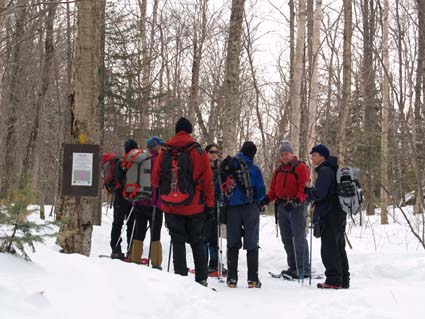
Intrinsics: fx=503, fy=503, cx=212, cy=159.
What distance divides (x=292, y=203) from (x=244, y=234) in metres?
0.96

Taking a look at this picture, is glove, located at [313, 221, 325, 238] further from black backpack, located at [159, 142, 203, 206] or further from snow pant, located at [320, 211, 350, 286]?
black backpack, located at [159, 142, 203, 206]

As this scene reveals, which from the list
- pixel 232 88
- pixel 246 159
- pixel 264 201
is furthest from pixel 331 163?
pixel 232 88

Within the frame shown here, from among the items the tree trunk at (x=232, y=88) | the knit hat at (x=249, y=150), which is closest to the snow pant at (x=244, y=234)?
the knit hat at (x=249, y=150)

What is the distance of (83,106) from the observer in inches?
251

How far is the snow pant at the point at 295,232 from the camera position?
761 centimetres

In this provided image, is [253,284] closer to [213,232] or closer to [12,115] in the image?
[213,232]

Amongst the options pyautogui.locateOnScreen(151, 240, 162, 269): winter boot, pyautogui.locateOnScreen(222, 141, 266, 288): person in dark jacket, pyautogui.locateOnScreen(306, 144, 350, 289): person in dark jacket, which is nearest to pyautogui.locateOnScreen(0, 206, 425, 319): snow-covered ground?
pyautogui.locateOnScreen(222, 141, 266, 288): person in dark jacket

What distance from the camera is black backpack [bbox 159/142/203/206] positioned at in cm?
610

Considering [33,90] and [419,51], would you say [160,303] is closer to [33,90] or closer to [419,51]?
[419,51]

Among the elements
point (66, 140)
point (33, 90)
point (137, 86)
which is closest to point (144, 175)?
point (66, 140)

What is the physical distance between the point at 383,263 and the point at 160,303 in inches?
203

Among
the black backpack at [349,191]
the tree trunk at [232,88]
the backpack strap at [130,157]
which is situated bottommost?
the black backpack at [349,191]

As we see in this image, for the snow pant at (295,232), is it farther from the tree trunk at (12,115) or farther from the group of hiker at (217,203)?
the tree trunk at (12,115)

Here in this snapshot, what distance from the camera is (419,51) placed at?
41.5 ft
